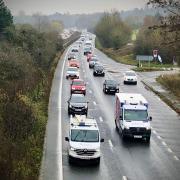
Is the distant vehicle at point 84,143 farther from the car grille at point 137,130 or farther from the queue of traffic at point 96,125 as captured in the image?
the car grille at point 137,130

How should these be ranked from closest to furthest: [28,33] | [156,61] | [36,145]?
[36,145], [28,33], [156,61]

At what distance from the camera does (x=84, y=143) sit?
2475 centimetres

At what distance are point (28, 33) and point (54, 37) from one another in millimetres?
30951

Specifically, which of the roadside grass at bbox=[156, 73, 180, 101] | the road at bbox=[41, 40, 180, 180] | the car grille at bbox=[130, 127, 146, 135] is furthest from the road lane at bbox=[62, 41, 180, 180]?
the roadside grass at bbox=[156, 73, 180, 101]

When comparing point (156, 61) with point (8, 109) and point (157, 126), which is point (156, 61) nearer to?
point (157, 126)

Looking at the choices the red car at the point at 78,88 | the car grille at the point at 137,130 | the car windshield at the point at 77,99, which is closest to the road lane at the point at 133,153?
the car grille at the point at 137,130

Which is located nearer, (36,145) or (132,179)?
(132,179)

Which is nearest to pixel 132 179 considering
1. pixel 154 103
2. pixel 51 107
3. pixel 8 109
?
pixel 8 109

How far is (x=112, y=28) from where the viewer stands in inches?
5930

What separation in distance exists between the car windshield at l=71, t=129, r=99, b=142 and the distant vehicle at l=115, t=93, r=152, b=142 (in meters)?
4.12

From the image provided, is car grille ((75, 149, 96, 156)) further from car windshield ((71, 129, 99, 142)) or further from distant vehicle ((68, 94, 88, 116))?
distant vehicle ((68, 94, 88, 116))

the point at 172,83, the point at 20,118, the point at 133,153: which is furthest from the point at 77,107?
the point at 172,83

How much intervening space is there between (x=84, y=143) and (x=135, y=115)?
251 inches

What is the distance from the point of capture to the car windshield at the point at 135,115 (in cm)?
3008
